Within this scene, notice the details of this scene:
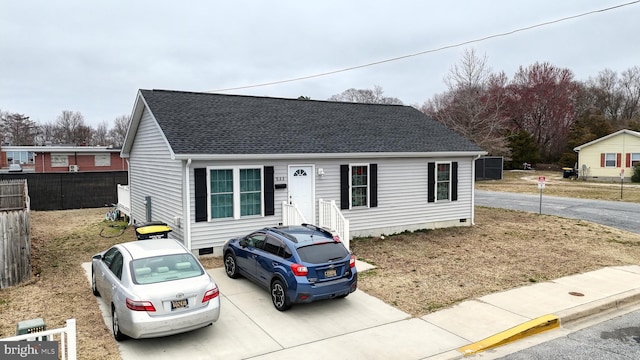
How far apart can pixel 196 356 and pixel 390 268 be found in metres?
6.32

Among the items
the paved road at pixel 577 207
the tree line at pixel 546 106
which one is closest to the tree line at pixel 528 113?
the tree line at pixel 546 106

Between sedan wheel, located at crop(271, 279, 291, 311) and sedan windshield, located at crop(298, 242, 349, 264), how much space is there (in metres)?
0.73

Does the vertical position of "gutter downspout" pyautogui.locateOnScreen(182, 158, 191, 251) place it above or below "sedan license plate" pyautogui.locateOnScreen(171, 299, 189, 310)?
above

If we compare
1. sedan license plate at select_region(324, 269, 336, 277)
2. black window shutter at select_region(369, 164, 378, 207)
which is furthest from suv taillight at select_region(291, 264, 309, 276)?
black window shutter at select_region(369, 164, 378, 207)

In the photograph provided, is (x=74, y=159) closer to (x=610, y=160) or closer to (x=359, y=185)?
(x=359, y=185)

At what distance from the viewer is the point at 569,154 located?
5388 cm

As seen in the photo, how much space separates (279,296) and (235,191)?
5228mm

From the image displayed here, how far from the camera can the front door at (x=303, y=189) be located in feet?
46.6

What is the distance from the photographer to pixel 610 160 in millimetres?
41156

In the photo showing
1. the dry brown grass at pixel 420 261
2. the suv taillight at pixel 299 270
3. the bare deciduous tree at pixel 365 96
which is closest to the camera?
the suv taillight at pixel 299 270

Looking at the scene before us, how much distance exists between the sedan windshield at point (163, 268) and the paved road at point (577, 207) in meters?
17.7

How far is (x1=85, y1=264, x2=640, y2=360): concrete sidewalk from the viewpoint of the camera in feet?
22.7

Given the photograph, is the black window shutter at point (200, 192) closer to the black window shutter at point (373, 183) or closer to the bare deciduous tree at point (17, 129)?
the black window shutter at point (373, 183)

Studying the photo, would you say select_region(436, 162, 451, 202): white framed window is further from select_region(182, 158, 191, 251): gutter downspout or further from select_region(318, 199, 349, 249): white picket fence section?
select_region(182, 158, 191, 251): gutter downspout
